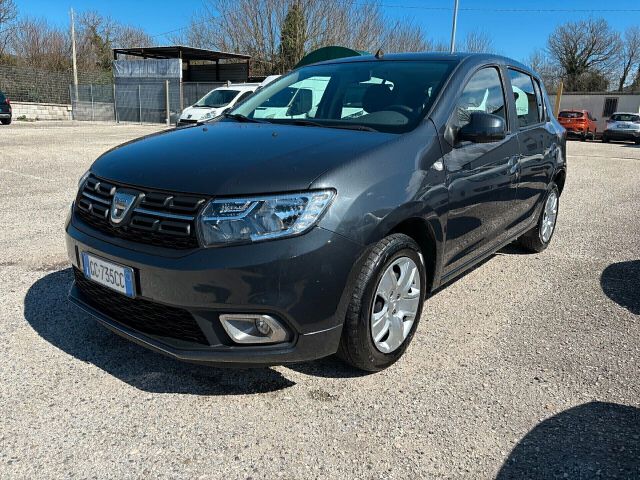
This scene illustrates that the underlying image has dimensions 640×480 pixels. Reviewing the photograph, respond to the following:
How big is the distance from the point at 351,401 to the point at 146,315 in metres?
1.03

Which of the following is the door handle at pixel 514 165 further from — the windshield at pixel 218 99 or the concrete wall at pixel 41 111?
the concrete wall at pixel 41 111

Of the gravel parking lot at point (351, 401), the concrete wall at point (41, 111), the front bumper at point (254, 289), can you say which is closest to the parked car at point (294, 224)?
the front bumper at point (254, 289)

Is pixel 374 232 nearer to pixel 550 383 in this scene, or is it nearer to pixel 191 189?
pixel 191 189

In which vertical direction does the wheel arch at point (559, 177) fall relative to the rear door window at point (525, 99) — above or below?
below

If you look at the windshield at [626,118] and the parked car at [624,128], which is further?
the windshield at [626,118]

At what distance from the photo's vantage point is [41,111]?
2958 centimetres

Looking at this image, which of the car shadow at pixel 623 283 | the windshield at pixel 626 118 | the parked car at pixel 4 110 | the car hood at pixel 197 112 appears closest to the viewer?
the car shadow at pixel 623 283

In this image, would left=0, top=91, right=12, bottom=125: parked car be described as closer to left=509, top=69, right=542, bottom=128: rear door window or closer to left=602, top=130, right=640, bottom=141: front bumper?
left=509, top=69, right=542, bottom=128: rear door window

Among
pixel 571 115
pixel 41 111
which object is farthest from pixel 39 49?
pixel 571 115

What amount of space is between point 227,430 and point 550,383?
164 cm

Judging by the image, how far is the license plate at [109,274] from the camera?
232 centimetres

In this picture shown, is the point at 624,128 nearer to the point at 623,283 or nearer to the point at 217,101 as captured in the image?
the point at 217,101

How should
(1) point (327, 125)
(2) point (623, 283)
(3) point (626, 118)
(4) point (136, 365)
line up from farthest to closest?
(3) point (626, 118), (2) point (623, 283), (1) point (327, 125), (4) point (136, 365)

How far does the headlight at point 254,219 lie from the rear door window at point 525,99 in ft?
8.29
